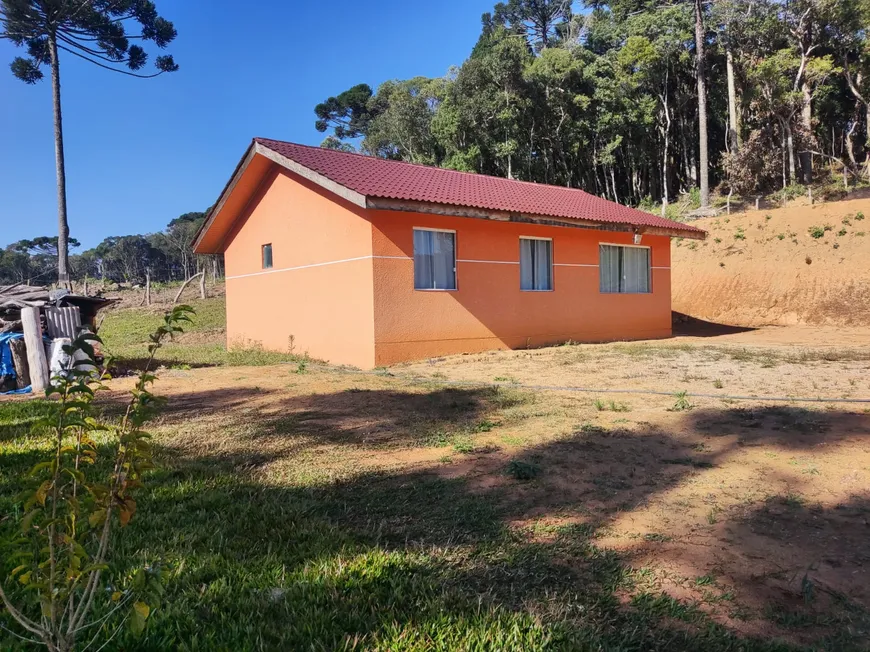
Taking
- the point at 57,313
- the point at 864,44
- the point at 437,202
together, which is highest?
the point at 864,44

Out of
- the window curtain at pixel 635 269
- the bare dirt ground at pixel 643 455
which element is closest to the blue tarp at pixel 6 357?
the bare dirt ground at pixel 643 455

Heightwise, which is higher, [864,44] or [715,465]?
[864,44]

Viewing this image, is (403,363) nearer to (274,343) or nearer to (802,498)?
(274,343)

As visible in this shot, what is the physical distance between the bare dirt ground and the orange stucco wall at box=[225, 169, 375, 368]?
7.44 ft

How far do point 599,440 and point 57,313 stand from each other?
916cm

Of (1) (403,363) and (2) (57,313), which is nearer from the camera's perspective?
(2) (57,313)

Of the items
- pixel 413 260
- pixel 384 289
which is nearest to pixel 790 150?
pixel 413 260

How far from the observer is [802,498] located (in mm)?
3551

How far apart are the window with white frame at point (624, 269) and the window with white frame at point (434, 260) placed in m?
4.74

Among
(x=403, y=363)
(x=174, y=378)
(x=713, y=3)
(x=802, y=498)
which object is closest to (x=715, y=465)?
(x=802, y=498)

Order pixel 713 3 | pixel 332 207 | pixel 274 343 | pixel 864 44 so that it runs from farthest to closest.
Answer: pixel 713 3 → pixel 864 44 → pixel 274 343 → pixel 332 207

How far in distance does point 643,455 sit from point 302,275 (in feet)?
30.8

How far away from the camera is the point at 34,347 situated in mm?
8758

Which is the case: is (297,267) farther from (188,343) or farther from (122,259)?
(122,259)
